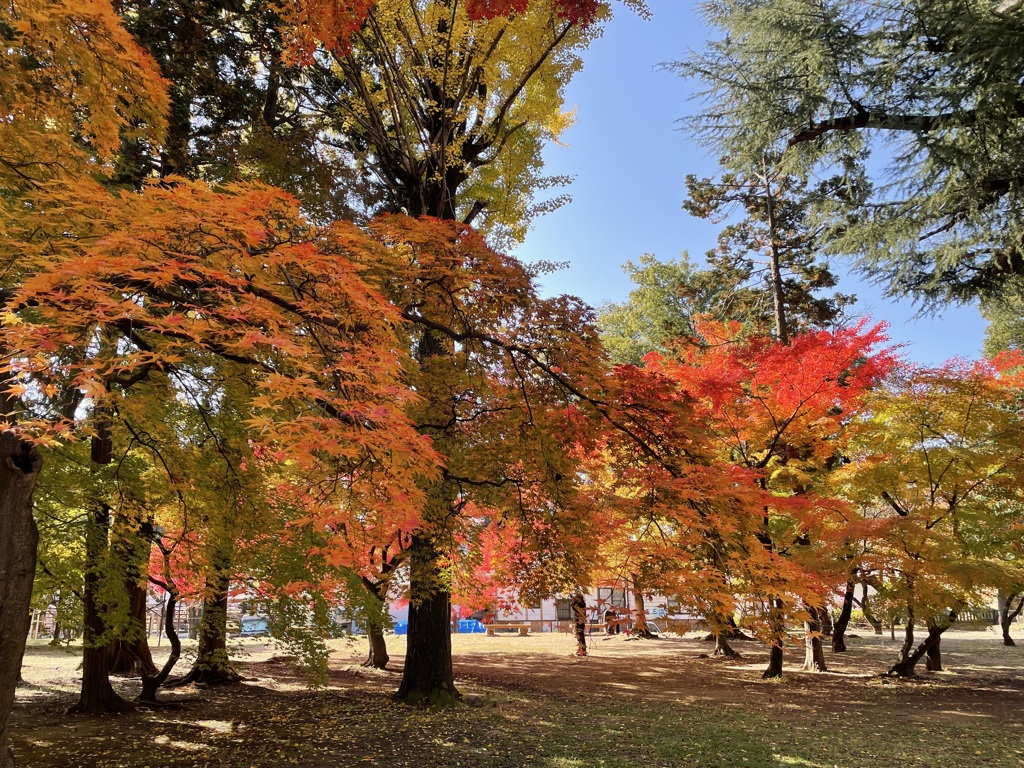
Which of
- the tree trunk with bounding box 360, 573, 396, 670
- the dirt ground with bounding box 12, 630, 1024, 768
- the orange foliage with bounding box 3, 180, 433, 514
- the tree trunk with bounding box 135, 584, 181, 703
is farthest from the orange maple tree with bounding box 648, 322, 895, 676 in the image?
the tree trunk with bounding box 135, 584, 181, 703

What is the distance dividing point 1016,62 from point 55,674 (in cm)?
1849

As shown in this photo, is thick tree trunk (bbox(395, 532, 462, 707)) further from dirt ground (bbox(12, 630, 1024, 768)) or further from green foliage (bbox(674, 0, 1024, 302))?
green foliage (bbox(674, 0, 1024, 302))

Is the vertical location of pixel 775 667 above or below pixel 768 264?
below

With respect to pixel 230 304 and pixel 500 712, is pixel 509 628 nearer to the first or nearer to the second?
pixel 500 712

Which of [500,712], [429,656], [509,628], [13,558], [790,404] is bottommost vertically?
[509,628]

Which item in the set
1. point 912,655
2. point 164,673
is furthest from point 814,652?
point 164,673

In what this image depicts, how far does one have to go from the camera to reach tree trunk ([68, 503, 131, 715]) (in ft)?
22.0

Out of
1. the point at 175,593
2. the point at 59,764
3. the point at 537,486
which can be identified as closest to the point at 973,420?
the point at 537,486

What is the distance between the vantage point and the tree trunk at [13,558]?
3.99 meters

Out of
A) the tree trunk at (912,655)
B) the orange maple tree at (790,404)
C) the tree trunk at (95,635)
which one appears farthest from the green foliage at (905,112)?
the tree trunk at (95,635)

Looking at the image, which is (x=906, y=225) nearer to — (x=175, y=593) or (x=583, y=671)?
(x=583, y=671)

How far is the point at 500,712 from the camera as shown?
28.2 ft

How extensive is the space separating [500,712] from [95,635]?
5426 mm

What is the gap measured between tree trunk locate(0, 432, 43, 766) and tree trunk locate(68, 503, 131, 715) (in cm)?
259
